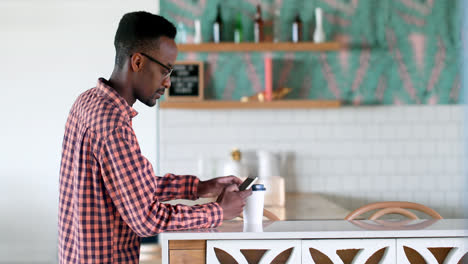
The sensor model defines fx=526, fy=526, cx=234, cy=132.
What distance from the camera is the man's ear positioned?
5.10ft

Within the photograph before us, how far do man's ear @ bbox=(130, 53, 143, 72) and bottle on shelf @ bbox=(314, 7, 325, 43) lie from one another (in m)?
2.52

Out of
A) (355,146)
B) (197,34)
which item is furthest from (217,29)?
(355,146)

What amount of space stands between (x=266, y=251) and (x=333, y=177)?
2468mm

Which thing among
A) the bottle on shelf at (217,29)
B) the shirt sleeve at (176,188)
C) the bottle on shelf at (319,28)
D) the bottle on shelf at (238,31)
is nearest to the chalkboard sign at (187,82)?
the bottle on shelf at (217,29)

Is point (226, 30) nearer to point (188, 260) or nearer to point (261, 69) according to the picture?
point (261, 69)

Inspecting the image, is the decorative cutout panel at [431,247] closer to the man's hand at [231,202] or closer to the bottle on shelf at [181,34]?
the man's hand at [231,202]

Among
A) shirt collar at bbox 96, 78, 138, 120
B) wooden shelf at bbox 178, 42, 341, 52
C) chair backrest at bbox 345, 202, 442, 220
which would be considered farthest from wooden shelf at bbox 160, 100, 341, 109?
shirt collar at bbox 96, 78, 138, 120

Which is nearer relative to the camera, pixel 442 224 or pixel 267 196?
pixel 442 224

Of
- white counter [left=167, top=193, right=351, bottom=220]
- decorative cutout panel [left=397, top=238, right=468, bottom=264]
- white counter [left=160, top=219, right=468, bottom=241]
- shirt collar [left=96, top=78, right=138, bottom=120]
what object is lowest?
white counter [left=167, top=193, right=351, bottom=220]

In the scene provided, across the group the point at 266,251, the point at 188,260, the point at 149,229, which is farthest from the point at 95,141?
the point at 266,251

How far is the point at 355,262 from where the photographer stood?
165cm

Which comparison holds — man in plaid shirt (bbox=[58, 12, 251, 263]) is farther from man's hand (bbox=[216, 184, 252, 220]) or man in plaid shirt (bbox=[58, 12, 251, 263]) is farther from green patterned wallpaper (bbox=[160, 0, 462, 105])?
green patterned wallpaper (bbox=[160, 0, 462, 105])

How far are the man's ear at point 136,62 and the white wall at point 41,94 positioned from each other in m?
Result: 2.46

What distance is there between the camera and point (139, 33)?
5.11 feet
